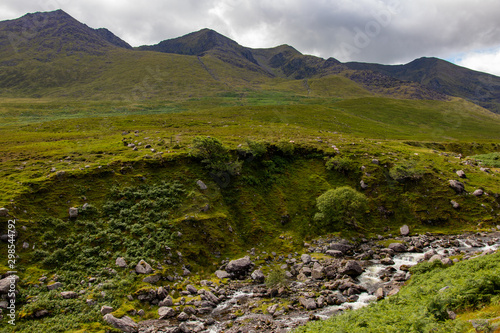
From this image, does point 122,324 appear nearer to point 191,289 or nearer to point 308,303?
point 191,289

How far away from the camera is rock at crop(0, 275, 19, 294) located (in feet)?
72.5

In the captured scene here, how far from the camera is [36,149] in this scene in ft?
176

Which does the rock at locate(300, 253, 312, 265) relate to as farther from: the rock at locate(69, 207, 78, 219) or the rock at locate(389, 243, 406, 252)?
the rock at locate(69, 207, 78, 219)

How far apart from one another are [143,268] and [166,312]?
6.56 metres

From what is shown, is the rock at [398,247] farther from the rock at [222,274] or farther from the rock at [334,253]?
the rock at [222,274]

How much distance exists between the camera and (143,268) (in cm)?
2886

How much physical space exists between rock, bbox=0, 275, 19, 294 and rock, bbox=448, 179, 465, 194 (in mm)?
69118

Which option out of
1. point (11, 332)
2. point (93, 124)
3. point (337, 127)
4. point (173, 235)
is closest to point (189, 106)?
point (93, 124)

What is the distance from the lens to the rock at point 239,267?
33.2 m

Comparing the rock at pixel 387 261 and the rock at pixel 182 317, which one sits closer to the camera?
the rock at pixel 182 317

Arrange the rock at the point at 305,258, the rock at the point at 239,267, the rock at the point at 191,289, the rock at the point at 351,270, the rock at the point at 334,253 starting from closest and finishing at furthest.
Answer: the rock at the point at 191,289 → the rock at the point at 351,270 → the rock at the point at 239,267 → the rock at the point at 305,258 → the rock at the point at 334,253

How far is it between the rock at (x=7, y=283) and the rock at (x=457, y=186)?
69118 millimetres

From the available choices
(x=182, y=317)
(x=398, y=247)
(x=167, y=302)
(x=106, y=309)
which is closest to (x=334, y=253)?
(x=398, y=247)

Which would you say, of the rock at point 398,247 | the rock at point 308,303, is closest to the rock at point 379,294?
the rock at point 308,303
